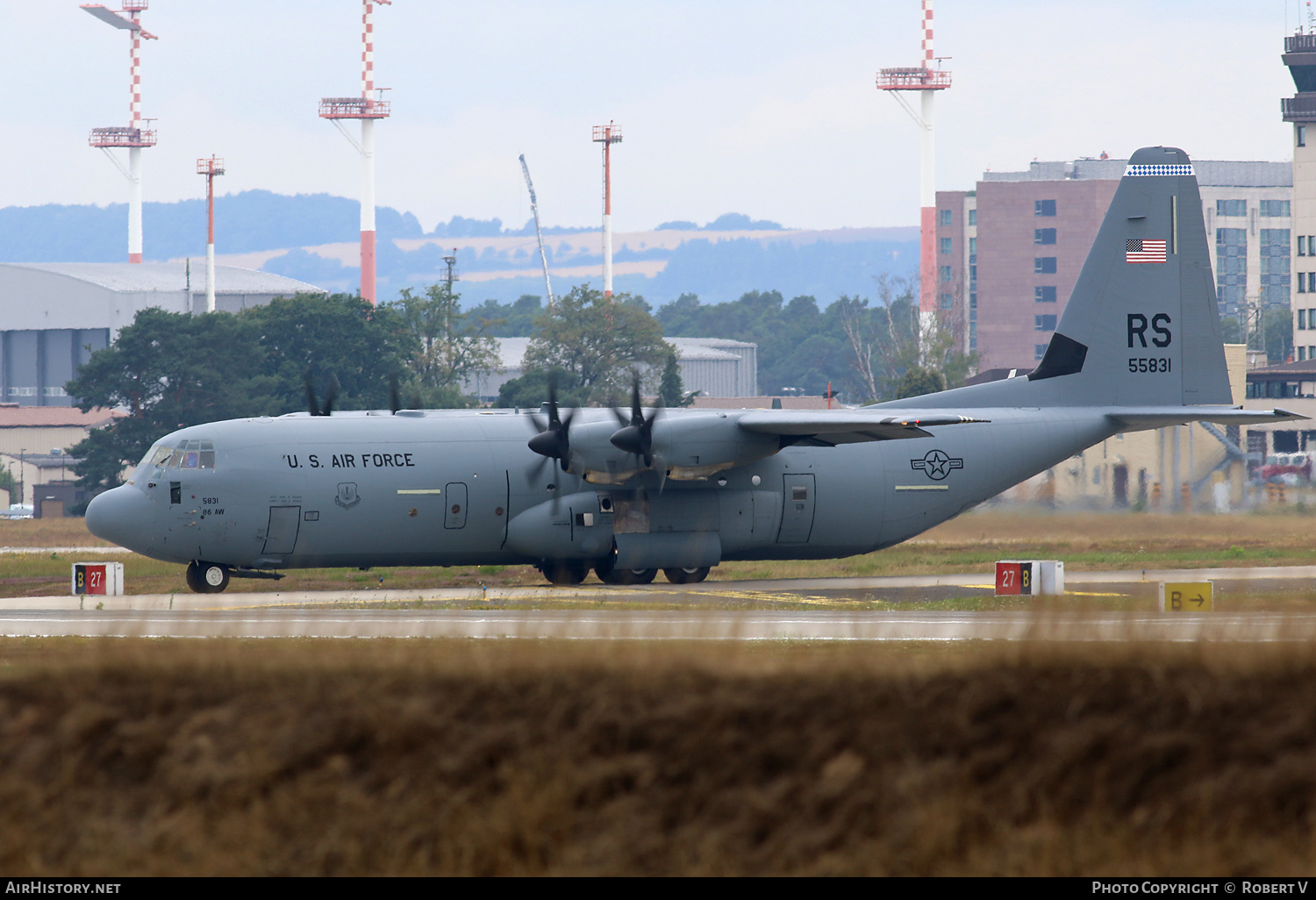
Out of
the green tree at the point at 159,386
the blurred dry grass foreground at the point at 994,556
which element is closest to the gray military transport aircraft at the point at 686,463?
the blurred dry grass foreground at the point at 994,556

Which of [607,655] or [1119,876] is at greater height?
[607,655]

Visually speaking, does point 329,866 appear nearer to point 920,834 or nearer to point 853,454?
point 920,834

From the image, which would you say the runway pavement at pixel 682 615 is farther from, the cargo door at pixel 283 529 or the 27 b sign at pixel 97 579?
the cargo door at pixel 283 529

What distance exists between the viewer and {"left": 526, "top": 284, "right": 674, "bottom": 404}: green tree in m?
95.8

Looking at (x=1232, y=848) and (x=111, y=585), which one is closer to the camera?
(x=1232, y=848)

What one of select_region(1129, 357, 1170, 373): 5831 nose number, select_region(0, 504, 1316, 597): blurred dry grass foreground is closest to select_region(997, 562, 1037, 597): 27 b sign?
select_region(0, 504, 1316, 597): blurred dry grass foreground

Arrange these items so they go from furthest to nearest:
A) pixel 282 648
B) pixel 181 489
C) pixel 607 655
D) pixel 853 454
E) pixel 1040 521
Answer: pixel 1040 521, pixel 853 454, pixel 181 489, pixel 282 648, pixel 607 655

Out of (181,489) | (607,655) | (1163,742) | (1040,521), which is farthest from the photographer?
(1040,521)

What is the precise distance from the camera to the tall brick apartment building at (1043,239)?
481ft

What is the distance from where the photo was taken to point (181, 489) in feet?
92.3

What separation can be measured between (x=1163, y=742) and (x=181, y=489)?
2259cm

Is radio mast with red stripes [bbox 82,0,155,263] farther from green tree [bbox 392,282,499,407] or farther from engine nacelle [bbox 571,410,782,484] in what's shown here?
engine nacelle [bbox 571,410,782,484]

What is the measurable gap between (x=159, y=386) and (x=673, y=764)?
72866 millimetres

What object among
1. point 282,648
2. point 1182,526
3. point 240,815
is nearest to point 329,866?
point 240,815
